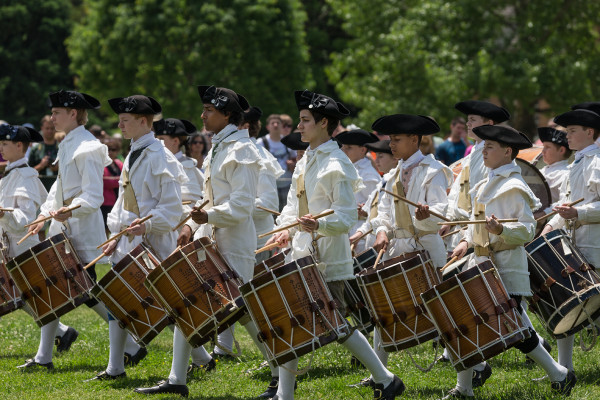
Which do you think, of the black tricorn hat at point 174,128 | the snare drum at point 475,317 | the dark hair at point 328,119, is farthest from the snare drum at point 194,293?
the black tricorn hat at point 174,128

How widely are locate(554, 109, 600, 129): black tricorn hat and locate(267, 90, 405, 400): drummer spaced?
1.97m

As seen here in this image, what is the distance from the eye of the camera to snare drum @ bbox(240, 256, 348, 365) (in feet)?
21.1

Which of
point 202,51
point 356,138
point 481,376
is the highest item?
point 356,138

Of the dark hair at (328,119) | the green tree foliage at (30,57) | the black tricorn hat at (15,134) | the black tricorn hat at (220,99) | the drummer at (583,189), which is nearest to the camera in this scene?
the dark hair at (328,119)

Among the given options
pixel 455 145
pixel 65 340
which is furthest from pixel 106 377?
pixel 455 145

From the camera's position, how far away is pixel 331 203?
7113 millimetres

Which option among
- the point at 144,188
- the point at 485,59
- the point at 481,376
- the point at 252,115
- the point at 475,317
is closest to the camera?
the point at 475,317

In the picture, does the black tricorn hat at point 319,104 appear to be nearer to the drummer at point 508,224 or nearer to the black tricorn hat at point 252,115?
the drummer at point 508,224

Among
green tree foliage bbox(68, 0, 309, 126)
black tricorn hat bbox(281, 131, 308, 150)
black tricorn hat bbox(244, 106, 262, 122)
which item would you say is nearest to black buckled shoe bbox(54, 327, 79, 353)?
black tricorn hat bbox(244, 106, 262, 122)

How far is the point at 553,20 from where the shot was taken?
2623cm

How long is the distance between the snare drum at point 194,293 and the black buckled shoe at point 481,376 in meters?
2.03

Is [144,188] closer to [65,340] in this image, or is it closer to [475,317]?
[65,340]

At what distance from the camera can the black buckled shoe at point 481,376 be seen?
780cm

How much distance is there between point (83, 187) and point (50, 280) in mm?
817
